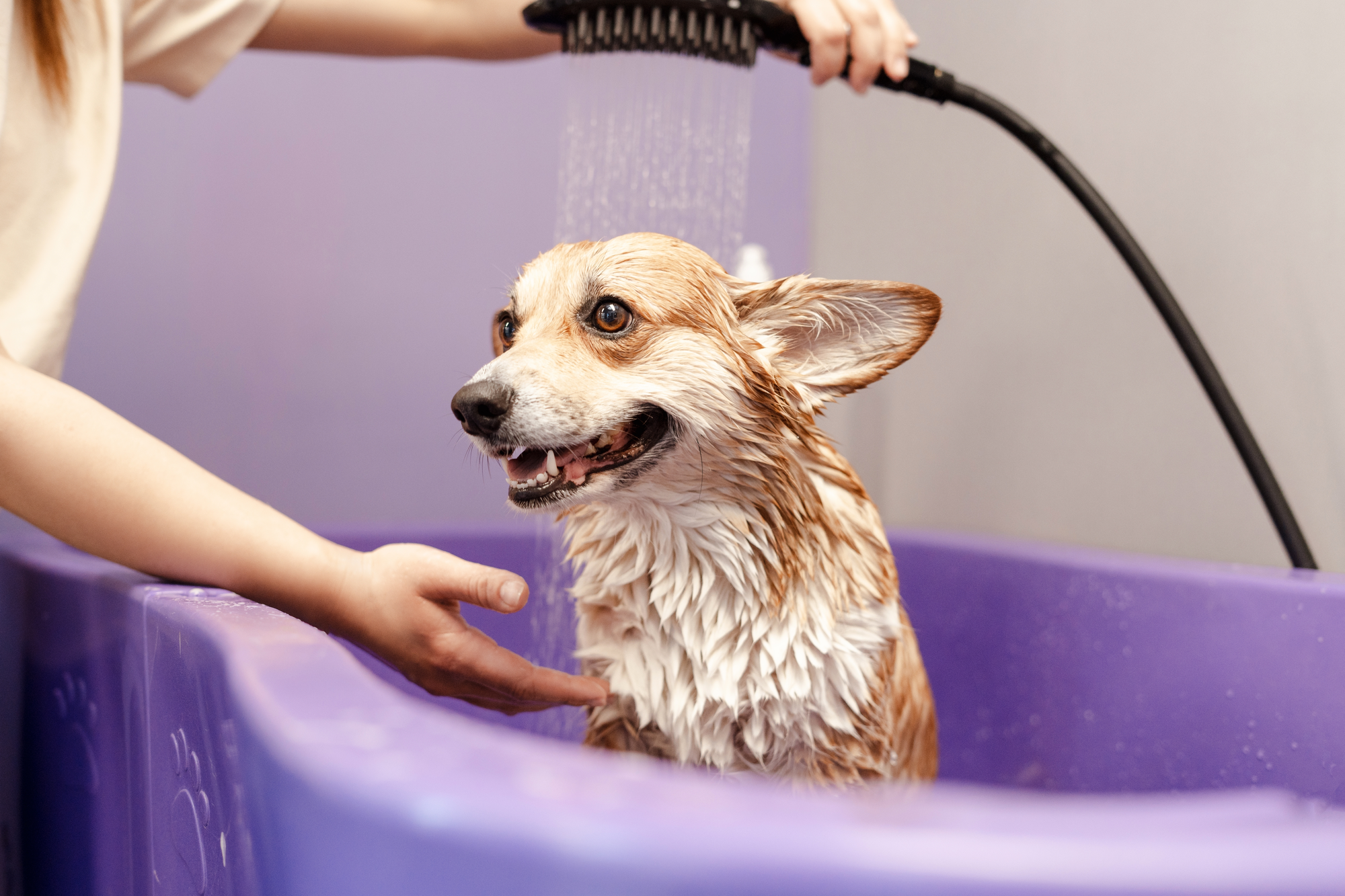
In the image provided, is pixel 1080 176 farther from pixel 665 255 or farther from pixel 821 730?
pixel 821 730

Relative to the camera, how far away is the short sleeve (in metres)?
1.11

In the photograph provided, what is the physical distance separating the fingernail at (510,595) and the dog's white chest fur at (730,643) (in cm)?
16

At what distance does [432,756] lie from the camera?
288 millimetres

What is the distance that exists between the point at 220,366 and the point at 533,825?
1686mm

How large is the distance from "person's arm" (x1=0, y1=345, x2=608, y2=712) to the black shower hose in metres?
0.70

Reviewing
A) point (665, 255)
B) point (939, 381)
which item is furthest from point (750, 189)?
point (665, 255)

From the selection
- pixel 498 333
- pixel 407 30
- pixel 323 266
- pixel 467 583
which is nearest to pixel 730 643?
pixel 467 583

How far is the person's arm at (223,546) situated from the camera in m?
0.65

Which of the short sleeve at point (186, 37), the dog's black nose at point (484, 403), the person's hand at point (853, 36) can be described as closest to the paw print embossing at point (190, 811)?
the dog's black nose at point (484, 403)

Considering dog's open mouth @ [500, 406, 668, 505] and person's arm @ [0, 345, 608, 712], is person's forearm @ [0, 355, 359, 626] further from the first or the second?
dog's open mouth @ [500, 406, 668, 505]

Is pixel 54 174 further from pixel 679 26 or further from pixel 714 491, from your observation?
pixel 714 491

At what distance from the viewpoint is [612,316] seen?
78cm

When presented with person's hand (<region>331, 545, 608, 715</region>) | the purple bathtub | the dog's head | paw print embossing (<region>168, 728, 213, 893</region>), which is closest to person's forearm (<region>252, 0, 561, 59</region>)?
the dog's head

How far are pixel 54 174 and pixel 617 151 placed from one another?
61 cm
